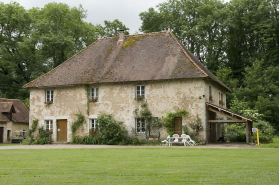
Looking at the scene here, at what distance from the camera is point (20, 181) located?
8969 millimetres

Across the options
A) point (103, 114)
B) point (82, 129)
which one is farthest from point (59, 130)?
point (103, 114)

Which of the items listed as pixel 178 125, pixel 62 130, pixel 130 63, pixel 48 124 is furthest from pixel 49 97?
pixel 178 125

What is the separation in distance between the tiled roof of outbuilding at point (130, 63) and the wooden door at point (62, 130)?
2944 mm

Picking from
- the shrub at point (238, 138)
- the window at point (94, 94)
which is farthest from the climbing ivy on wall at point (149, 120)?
the shrub at point (238, 138)

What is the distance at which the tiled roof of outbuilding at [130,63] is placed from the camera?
27.5 metres

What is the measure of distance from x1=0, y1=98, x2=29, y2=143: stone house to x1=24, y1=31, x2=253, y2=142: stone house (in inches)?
321


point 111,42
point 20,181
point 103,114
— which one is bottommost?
point 20,181

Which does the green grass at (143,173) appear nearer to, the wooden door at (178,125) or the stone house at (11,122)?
the wooden door at (178,125)

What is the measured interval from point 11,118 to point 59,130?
10788mm

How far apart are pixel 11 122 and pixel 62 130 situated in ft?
35.5

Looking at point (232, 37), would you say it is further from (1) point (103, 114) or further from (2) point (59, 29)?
(1) point (103, 114)

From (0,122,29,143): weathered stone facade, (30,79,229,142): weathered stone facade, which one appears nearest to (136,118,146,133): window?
(30,79,229,142): weathered stone facade

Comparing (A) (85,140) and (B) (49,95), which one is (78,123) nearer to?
(A) (85,140)

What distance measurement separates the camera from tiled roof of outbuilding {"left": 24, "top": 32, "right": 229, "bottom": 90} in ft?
90.3
